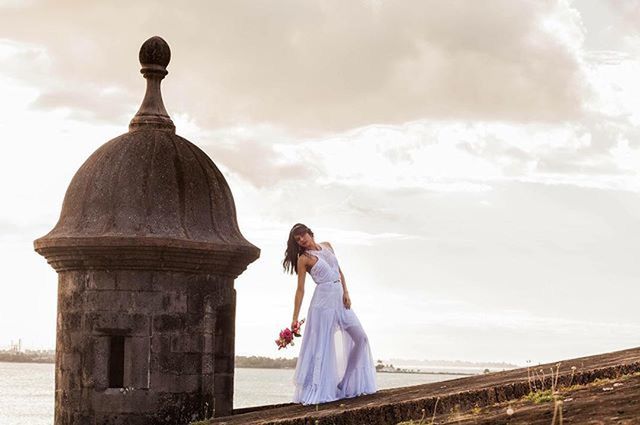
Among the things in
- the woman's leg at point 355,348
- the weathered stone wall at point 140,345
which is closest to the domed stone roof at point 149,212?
the weathered stone wall at point 140,345

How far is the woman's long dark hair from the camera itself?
9.81m

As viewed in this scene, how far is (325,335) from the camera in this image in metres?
9.93

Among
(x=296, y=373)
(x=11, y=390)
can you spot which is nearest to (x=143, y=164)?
(x=296, y=373)

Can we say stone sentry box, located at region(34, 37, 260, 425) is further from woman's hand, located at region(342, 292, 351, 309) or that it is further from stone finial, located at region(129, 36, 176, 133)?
woman's hand, located at region(342, 292, 351, 309)

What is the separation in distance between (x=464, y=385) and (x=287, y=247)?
2186 millimetres

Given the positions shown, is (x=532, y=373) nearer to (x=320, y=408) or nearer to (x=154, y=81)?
(x=320, y=408)

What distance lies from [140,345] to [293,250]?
71.1 inches

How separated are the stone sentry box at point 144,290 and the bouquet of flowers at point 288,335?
1.07 m

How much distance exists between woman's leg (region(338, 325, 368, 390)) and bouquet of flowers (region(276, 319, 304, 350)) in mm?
472

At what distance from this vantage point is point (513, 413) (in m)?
5.74

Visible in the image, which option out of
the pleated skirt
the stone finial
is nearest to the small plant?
the pleated skirt

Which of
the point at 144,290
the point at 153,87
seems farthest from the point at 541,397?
the point at 153,87

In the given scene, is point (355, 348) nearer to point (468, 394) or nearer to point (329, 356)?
point (329, 356)

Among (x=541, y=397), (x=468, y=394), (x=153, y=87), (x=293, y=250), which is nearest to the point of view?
(x=541, y=397)
